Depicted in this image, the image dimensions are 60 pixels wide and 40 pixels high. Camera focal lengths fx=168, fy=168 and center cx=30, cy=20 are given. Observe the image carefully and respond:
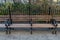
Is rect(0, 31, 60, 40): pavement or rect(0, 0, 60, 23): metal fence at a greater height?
rect(0, 0, 60, 23): metal fence

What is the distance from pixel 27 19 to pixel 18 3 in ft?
4.81

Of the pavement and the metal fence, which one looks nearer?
the pavement

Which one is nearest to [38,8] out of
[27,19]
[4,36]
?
[27,19]

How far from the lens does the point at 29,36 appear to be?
7.88 metres

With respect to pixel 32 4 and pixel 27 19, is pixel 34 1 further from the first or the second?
pixel 27 19

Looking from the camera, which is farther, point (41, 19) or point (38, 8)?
point (38, 8)

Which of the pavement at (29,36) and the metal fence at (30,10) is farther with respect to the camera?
the metal fence at (30,10)

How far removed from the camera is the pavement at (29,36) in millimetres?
7602

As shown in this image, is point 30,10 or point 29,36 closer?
point 29,36

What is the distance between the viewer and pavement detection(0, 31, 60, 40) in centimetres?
760

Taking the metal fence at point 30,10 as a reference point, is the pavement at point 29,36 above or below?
below

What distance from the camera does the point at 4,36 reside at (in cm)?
785

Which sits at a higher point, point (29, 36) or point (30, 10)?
point (30, 10)

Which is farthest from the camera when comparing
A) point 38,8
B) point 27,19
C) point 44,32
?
point 38,8
